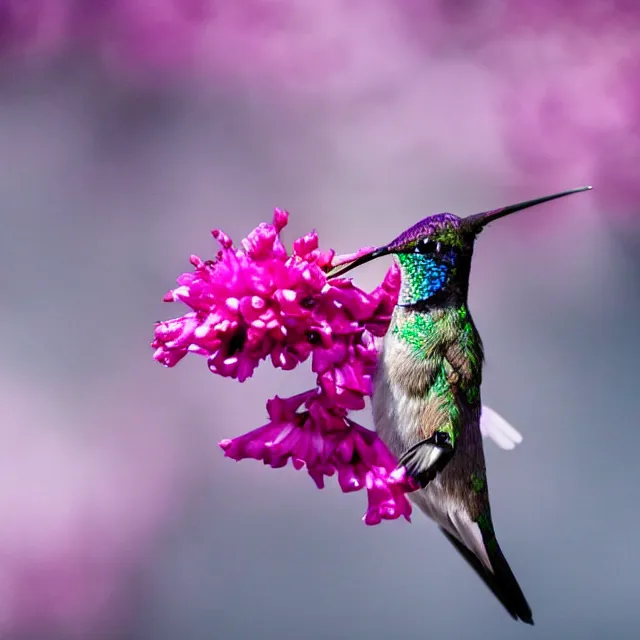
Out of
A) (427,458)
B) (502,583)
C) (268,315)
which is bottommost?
(502,583)

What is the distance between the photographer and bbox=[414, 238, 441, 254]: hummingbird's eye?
0.54 meters

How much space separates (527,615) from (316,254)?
31cm

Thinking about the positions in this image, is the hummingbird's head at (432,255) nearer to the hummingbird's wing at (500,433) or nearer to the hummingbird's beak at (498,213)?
the hummingbird's beak at (498,213)

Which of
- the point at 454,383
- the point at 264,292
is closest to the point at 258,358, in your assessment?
the point at 264,292

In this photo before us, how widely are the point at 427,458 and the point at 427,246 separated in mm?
137

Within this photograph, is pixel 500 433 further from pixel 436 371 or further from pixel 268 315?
pixel 268 315

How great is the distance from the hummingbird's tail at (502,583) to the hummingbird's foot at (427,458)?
13 centimetres

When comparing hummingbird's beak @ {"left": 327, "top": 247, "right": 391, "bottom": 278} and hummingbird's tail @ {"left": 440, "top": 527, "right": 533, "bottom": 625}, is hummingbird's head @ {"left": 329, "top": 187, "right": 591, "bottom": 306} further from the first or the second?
hummingbird's tail @ {"left": 440, "top": 527, "right": 533, "bottom": 625}

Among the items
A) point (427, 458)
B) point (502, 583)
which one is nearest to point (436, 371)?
point (427, 458)

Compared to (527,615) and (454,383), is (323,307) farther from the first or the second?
(527,615)

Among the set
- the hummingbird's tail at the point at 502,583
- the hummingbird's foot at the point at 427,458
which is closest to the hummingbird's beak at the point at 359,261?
the hummingbird's foot at the point at 427,458

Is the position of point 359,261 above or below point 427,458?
above

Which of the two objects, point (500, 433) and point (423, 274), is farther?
point (500, 433)

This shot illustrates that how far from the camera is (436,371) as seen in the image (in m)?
0.57
